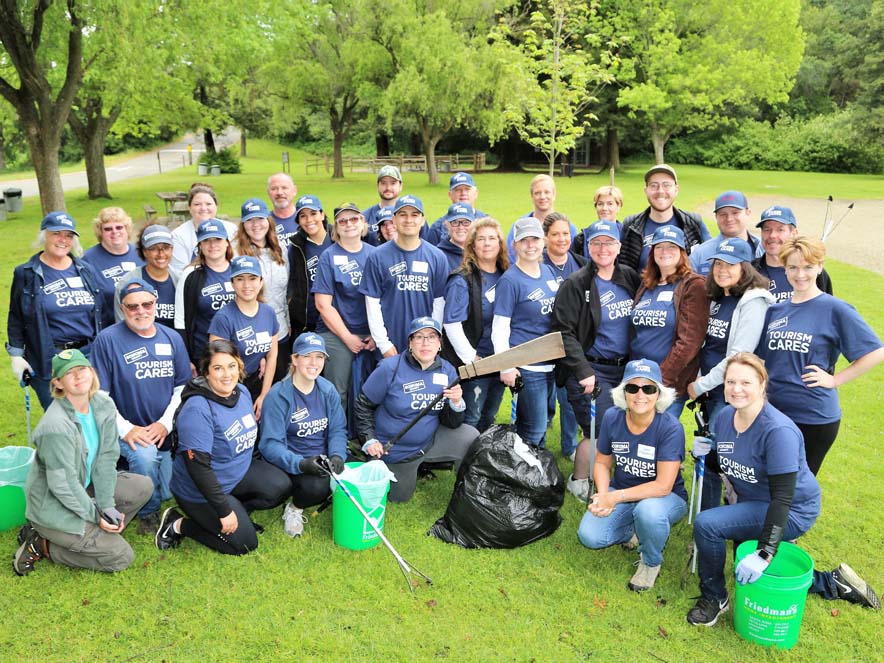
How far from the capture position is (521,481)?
5.11 m

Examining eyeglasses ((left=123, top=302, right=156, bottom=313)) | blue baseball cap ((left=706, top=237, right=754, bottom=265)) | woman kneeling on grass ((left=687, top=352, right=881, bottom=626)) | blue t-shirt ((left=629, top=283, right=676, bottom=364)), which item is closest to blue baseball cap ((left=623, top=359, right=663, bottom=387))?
woman kneeling on grass ((left=687, top=352, right=881, bottom=626))

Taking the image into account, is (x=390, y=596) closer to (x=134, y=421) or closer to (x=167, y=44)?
(x=134, y=421)

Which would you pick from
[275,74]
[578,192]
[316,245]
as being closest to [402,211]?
[316,245]

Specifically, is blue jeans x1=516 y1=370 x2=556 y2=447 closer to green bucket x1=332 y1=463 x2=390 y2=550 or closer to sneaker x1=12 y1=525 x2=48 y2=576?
green bucket x1=332 y1=463 x2=390 y2=550

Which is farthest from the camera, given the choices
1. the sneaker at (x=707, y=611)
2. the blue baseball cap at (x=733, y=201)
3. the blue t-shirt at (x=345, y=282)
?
the blue t-shirt at (x=345, y=282)

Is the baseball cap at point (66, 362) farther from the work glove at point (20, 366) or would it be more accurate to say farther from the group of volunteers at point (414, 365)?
the work glove at point (20, 366)

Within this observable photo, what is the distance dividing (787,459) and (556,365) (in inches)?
81.6

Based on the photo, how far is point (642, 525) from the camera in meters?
4.64

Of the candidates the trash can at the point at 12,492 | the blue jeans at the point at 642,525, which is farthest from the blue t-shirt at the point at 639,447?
the trash can at the point at 12,492

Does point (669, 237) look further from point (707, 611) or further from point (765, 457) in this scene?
point (707, 611)

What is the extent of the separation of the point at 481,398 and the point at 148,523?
295 cm

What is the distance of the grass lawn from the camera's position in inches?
162

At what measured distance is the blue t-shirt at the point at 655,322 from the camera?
5.29m

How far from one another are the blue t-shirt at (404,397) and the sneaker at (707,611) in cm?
238
